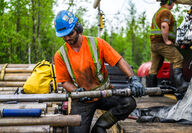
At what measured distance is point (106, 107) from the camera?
12.3ft

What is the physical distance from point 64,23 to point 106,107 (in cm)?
137

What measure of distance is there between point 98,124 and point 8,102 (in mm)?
1225

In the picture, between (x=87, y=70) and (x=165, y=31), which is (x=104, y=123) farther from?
(x=165, y=31)

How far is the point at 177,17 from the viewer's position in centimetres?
1474

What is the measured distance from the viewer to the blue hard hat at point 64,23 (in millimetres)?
3555

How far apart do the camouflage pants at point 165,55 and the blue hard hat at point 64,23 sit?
295cm

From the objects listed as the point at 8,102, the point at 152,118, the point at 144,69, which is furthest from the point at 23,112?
the point at 144,69

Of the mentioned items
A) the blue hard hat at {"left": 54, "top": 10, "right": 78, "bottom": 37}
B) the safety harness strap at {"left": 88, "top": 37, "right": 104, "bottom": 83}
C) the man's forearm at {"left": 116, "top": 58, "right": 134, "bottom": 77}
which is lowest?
the man's forearm at {"left": 116, "top": 58, "right": 134, "bottom": 77}

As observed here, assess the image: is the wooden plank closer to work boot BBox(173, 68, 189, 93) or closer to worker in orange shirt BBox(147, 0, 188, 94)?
work boot BBox(173, 68, 189, 93)

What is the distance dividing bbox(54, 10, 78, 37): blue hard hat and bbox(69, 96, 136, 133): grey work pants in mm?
1104

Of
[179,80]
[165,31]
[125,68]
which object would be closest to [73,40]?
[125,68]

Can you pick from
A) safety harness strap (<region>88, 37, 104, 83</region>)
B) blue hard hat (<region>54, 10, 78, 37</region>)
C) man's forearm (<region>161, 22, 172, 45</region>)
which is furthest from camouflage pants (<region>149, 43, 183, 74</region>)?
blue hard hat (<region>54, 10, 78, 37</region>)

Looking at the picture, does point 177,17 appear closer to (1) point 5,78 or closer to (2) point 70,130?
(1) point 5,78

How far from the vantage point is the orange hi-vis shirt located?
361 cm
